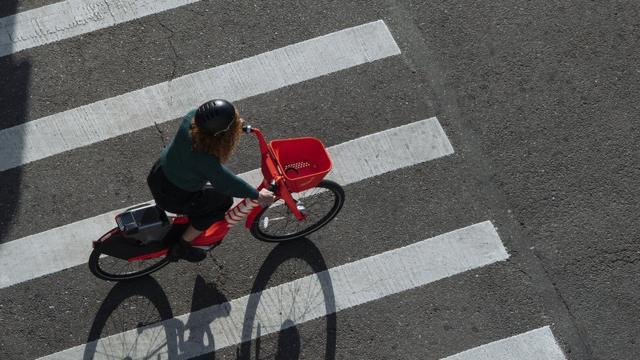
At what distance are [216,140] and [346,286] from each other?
7.59 feet

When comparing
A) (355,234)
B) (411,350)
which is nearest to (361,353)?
(411,350)

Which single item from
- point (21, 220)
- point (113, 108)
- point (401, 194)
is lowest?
point (401, 194)

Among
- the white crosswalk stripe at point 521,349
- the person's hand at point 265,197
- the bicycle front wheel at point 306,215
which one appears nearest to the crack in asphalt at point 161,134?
the bicycle front wheel at point 306,215

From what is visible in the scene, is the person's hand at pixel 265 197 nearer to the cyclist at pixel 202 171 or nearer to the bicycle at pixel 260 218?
the cyclist at pixel 202 171

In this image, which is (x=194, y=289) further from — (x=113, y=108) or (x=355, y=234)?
(x=113, y=108)

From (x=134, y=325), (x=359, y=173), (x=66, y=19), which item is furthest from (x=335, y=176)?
(x=66, y=19)

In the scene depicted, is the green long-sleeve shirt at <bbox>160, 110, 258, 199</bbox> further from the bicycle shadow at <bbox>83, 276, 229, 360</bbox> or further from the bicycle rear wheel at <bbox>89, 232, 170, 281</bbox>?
the bicycle shadow at <bbox>83, 276, 229, 360</bbox>

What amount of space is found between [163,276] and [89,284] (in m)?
0.65

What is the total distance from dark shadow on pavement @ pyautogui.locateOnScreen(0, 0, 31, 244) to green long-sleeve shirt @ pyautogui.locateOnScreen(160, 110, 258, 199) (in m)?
2.25

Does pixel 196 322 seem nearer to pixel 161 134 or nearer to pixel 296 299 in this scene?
pixel 296 299

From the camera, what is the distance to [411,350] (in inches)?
272

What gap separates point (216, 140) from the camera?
17.6ft

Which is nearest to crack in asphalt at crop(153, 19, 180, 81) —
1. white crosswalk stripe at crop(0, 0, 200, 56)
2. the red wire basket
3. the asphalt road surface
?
the asphalt road surface

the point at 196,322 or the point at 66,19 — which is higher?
the point at 66,19
